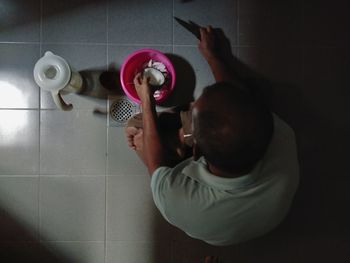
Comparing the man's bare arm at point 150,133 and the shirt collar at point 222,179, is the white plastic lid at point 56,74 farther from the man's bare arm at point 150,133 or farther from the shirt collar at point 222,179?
the shirt collar at point 222,179

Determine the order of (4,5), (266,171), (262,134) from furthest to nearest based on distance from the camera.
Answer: (4,5) < (266,171) < (262,134)

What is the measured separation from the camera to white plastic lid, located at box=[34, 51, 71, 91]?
3.96 ft

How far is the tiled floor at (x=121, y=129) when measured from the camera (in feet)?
4.49

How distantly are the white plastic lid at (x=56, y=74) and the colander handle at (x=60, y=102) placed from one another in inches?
0.7

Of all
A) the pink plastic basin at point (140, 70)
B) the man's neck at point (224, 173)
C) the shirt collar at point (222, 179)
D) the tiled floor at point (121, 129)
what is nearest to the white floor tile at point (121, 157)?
the tiled floor at point (121, 129)

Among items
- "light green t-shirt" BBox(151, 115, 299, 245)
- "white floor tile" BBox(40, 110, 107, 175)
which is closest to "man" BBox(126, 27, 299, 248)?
"light green t-shirt" BBox(151, 115, 299, 245)

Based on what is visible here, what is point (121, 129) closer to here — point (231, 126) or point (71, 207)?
point (71, 207)

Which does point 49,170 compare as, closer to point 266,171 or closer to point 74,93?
point 74,93

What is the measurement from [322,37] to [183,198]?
2.96ft

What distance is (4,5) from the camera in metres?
1.36

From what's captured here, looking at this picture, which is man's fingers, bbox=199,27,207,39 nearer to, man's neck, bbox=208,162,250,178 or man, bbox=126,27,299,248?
man, bbox=126,27,299,248

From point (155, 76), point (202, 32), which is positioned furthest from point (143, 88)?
point (202, 32)

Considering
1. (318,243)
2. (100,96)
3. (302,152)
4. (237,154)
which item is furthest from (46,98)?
(318,243)

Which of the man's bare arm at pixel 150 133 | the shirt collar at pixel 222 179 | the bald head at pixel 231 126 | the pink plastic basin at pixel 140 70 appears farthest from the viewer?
the pink plastic basin at pixel 140 70
